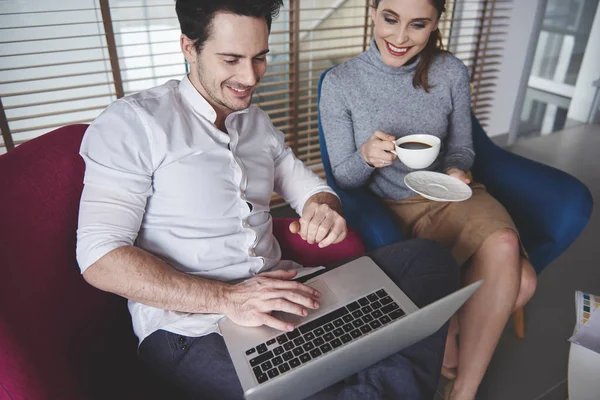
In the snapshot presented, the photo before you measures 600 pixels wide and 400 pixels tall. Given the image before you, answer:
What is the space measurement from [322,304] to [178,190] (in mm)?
455

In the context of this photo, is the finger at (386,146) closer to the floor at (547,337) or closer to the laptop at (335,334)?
the laptop at (335,334)

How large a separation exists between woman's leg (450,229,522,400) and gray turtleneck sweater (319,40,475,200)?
0.37 metres

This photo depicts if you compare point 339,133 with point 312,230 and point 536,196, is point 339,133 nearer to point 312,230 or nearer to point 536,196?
point 312,230

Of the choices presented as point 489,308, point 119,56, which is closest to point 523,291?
point 489,308

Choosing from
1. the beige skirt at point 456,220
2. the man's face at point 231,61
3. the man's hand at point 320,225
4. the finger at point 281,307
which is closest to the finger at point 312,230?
the man's hand at point 320,225

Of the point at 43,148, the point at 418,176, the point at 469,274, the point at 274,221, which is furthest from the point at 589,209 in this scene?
the point at 43,148

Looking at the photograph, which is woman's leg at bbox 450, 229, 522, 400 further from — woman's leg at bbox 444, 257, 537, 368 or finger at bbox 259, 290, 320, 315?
finger at bbox 259, 290, 320, 315

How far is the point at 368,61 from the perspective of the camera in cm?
172

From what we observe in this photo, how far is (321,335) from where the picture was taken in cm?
104

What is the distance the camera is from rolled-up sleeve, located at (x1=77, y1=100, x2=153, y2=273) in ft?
3.29

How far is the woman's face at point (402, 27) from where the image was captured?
153 centimetres

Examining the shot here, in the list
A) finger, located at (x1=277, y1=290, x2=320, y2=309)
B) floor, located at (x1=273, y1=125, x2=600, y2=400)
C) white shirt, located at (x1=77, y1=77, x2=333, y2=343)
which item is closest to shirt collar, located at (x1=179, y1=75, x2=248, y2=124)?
white shirt, located at (x1=77, y1=77, x2=333, y2=343)

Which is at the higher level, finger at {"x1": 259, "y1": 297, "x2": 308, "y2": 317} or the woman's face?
the woman's face

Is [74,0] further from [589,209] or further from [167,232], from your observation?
[589,209]
